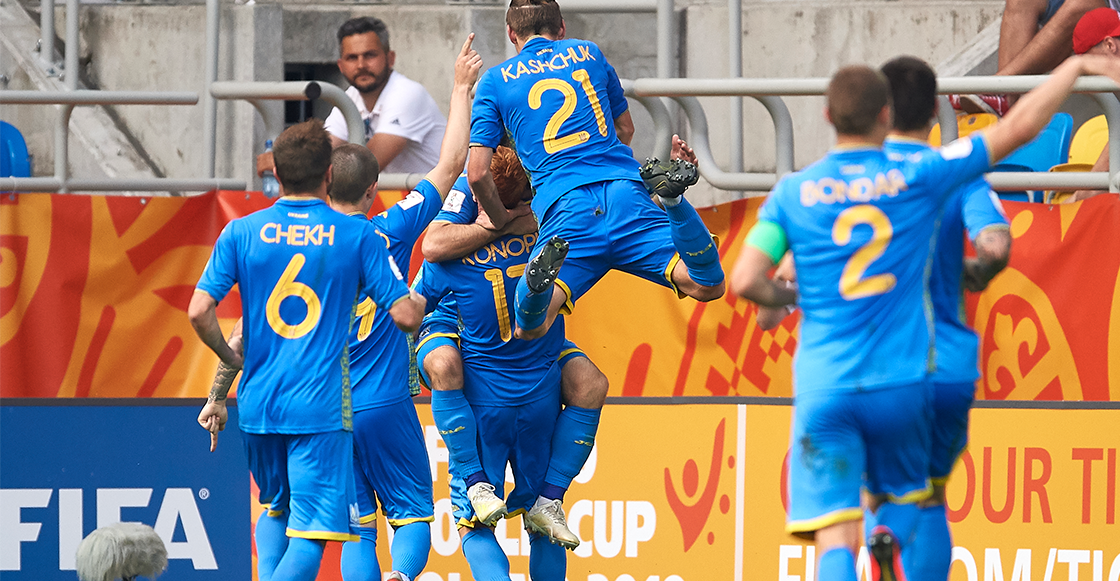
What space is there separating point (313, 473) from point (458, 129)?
193 centimetres

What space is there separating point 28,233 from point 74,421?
1116 mm

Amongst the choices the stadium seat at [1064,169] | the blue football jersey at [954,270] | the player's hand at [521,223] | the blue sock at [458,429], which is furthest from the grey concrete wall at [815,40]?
the blue football jersey at [954,270]

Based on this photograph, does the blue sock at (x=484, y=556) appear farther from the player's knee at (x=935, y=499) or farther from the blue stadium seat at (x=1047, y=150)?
the blue stadium seat at (x=1047, y=150)

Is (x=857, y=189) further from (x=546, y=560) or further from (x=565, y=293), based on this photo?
(x=546, y=560)

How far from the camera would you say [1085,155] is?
776cm

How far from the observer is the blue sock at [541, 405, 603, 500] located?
6.64 meters

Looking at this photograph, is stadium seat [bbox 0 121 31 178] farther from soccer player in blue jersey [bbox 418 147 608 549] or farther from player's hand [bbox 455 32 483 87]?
player's hand [bbox 455 32 483 87]

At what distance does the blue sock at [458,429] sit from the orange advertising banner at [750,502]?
1028 mm

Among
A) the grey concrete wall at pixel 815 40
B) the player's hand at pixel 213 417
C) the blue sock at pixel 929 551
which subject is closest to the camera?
the blue sock at pixel 929 551

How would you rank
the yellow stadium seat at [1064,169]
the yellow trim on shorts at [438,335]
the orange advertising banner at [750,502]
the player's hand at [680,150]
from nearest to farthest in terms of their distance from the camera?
1. the player's hand at [680,150]
2. the yellow trim on shorts at [438,335]
3. the orange advertising banner at [750,502]
4. the yellow stadium seat at [1064,169]

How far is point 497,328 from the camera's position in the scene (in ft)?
22.0

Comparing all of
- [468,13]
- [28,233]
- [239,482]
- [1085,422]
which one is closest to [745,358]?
[1085,422]

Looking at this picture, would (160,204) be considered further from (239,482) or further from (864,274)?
(864,274)

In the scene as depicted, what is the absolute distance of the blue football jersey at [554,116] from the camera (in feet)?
Answer: 20.9
